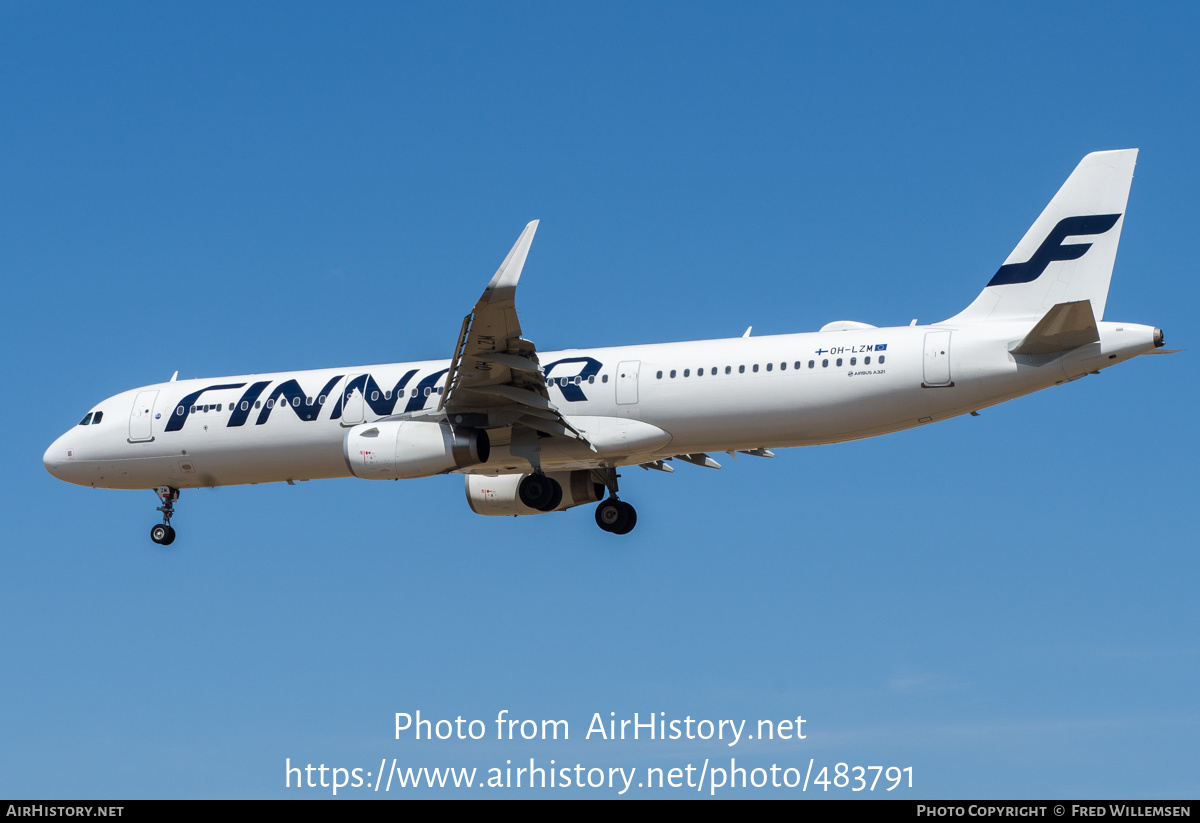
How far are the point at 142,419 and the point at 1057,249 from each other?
19440 millimetres

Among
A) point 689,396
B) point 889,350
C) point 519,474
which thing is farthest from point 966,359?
point 519,474

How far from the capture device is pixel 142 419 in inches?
1207

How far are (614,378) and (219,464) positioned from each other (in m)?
9.02

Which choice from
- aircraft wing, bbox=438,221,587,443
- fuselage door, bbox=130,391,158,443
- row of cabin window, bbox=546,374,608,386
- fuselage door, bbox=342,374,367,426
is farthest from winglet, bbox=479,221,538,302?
fuselage door, bbox=130,391,158,443

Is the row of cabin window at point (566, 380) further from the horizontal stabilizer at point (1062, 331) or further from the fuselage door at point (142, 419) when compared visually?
the fuselage door at point (142, 419)

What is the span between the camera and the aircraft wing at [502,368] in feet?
77.9

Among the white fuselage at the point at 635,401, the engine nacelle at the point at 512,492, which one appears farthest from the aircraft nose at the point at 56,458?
the engine nacelle at the point at 512,492

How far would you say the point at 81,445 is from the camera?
31172 mm

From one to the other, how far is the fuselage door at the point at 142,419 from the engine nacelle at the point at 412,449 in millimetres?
6334

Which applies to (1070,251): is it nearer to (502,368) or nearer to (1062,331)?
(1062,331)

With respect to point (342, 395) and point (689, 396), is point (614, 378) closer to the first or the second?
point (689, 396)

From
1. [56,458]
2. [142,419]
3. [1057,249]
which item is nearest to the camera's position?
[1057,249]

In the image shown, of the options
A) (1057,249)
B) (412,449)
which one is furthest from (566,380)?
(1057,249)

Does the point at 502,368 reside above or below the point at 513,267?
below
